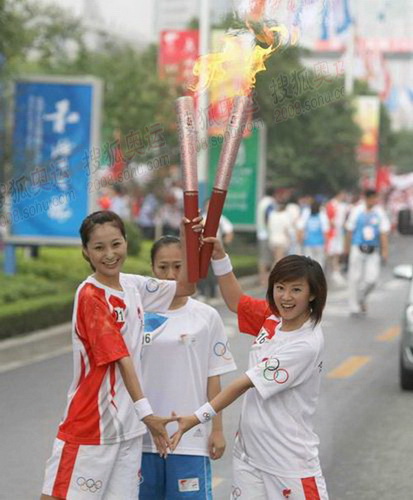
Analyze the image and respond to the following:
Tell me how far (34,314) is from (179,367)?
881 centimetres

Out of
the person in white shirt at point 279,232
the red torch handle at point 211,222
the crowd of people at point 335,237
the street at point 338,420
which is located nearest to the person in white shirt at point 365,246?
the crowd of people at point 335,237

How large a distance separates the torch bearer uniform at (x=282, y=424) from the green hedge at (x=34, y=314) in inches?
329

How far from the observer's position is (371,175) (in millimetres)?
46312

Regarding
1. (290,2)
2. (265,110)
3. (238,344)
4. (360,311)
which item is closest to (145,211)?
(265,110)

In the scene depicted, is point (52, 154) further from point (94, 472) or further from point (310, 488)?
point (310, 488)

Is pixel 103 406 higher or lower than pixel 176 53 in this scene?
lower

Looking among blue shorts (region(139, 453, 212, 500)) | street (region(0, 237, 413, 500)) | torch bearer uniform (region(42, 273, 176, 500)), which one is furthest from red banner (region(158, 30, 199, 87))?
torch bearer uniform (region(42, 273, 176, 500))

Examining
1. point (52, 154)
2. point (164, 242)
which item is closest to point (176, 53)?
point (52, 154)

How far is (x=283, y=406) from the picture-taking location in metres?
4.35

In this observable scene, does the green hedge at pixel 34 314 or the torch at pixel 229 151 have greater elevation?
→ the torch at pixel 229 151

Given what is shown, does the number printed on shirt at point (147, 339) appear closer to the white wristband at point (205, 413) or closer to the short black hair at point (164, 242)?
the short black hair at point (164, 242)

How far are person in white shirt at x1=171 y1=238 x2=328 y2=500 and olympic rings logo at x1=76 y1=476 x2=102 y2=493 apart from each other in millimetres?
297

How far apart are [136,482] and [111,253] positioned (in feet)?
2.62

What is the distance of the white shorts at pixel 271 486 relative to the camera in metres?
4.29
